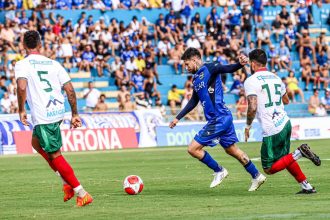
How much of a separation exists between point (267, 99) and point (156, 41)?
2967 cm

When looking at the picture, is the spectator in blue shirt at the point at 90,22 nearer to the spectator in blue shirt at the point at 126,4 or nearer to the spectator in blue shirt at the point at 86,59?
the spectator in blue shirt at the point at 86,59

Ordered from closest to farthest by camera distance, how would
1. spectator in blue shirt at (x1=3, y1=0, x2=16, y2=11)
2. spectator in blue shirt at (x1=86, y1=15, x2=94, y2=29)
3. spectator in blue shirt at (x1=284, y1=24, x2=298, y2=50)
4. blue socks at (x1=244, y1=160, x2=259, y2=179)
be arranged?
blue socks at (x1=244, y1=160, x2=259, y2=179) < spectator in blue shirt at (x1=3, y1=0, x2=16, y2=11) < spectator in blue shirt at (x1=86, y1=15, x2=94, y2=29) < spectator in blue shirt at (x1=284, y1=24, x2=298, y2=50)

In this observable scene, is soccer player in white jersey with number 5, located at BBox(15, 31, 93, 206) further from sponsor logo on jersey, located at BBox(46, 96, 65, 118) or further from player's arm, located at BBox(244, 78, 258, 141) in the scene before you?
player's arm, located at BBox(244, 78, 258, 141)

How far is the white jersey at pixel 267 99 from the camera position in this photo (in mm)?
16188

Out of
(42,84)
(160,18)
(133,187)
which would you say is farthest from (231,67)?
(160,18)

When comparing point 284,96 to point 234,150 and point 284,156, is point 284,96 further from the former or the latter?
point 234,150

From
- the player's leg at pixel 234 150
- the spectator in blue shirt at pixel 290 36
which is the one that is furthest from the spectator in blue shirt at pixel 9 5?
the player's leg at pixel 234 150

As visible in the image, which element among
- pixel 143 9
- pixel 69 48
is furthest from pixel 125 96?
pixel 143 9

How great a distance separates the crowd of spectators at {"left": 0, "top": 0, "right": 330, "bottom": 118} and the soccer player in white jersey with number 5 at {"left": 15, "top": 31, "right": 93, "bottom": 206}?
22990mm

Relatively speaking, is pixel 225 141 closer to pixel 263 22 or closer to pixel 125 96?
pixel 125 96

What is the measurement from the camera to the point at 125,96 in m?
40.0

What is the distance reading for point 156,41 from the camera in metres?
45.7

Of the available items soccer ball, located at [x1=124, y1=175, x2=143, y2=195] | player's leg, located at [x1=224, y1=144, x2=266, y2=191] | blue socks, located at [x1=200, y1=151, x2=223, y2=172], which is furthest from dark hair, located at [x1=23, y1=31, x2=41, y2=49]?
player's leg, located at [x1=224, y1=144, x2=266, y2=191]

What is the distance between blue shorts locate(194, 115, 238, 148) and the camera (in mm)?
17500
